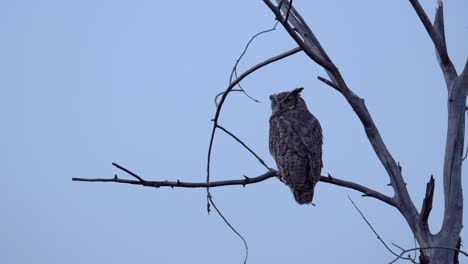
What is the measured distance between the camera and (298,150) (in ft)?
20.2

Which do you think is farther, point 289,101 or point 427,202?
point 289,101

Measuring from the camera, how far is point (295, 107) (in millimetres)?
7246

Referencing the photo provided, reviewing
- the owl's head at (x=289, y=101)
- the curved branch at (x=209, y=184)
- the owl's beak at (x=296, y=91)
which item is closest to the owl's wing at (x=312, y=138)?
the owl's head at (x=289, y=101)

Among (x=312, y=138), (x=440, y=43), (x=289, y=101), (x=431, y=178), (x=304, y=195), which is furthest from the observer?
(x=289, y=101)

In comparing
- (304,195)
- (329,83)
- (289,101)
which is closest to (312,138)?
(304,195)

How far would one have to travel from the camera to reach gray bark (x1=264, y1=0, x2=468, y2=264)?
362 cm

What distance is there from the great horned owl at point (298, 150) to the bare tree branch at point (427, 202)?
6.98ft

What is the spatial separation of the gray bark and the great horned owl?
1794 mm

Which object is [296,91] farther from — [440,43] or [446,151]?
[446,151]

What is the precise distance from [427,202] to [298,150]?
2.71 m

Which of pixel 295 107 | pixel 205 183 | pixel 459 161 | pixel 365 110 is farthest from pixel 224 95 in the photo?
pixel 295 107

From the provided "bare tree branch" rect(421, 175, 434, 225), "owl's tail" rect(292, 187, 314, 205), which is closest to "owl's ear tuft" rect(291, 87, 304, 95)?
"owl's tail" rect(292, 187, 314, 205)

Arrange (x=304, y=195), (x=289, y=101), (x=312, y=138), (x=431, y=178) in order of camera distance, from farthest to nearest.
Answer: (x=289, y=101) < (x=312, y=138) < (x=304, y=195) < (x=431, y=178)

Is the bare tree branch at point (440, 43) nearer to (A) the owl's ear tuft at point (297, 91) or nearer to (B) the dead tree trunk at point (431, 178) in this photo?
(B) the dead tree trunk at point (431, 178)
